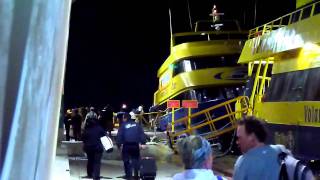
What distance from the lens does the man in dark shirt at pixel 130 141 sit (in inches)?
505

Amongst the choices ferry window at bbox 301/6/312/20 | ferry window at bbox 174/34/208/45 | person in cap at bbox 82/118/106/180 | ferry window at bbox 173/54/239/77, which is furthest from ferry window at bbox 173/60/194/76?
ferry window at bbox 301/6/312/20

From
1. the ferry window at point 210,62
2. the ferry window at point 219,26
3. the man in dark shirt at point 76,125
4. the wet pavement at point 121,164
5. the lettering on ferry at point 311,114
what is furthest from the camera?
the ferry window at point 219,26

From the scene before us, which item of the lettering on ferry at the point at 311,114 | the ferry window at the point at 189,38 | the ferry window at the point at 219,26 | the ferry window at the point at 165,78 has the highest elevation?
the ferry window at the point at 219,26

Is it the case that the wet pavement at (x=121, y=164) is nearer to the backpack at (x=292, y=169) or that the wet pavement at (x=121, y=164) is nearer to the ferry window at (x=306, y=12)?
the ferry window at (x=306, y=12)

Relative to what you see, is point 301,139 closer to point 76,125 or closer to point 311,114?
point 311,114

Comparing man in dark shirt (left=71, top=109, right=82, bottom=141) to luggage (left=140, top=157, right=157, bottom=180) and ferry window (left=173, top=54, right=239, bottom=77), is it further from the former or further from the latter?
luggage (left=140, top=157, right=157, bottom=180)

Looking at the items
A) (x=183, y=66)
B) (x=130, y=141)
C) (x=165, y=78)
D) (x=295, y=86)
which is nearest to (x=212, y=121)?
(x=183, y=66)

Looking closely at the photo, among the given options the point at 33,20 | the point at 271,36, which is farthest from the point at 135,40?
the point at 33,20

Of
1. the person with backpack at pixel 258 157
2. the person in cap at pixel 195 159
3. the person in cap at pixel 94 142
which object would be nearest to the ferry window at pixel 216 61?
the person in cap at pixel 94 142

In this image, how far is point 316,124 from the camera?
10484mm

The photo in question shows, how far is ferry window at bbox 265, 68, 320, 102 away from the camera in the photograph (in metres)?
10.8

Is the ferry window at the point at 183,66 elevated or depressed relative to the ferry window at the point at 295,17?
elevated

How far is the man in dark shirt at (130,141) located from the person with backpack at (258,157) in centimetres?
909

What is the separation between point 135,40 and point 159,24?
13.4ft
